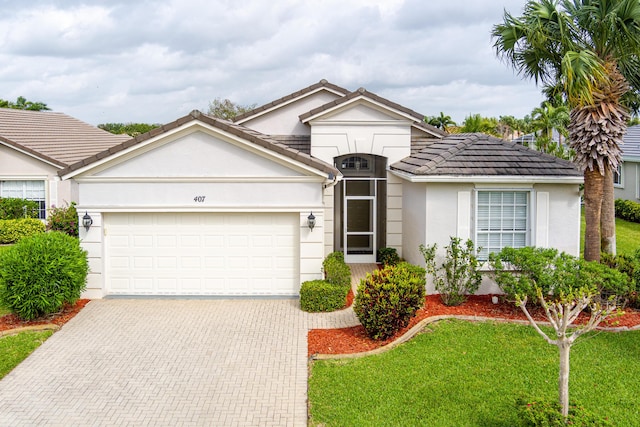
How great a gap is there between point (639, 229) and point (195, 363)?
21.8m

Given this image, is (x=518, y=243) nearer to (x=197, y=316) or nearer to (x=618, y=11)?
(x=618, y=11)

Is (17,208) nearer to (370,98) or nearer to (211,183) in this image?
(211,183)

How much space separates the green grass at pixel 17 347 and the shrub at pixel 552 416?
29.4ft

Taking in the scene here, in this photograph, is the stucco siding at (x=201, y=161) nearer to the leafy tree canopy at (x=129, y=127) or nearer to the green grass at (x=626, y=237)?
the green grass at (x=626, y=237)

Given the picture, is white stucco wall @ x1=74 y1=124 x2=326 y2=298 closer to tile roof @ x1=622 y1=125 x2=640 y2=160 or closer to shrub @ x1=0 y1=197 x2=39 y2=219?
shrub @ x1=0 y1=197 x2=39 y2=219

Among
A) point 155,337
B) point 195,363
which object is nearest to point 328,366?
point 195,363

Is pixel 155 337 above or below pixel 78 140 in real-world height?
below

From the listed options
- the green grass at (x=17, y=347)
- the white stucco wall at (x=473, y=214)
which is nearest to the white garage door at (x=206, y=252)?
the green grass at (x=17, y=347)

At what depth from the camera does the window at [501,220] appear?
15258 millimetres

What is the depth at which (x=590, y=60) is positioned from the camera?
1298cm

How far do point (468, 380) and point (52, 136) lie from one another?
23524 millimetres

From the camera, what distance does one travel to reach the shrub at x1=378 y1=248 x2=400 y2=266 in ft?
62.1

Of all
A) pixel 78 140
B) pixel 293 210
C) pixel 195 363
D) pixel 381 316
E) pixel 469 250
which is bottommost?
pixel 195 363

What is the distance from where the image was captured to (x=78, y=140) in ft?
96.0
